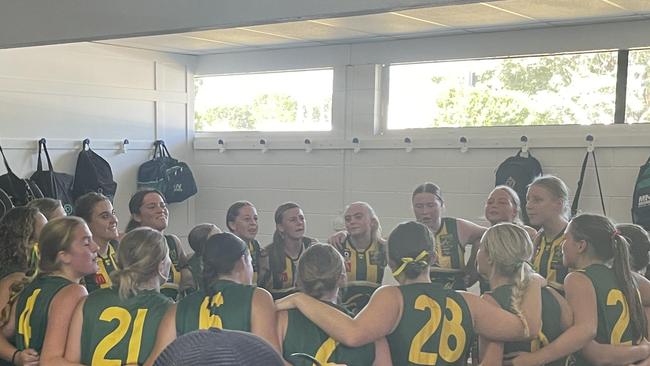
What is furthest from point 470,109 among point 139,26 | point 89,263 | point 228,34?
point 89,263

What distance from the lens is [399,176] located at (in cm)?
610

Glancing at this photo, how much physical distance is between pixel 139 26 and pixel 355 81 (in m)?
3.06

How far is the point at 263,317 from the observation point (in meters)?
2.66

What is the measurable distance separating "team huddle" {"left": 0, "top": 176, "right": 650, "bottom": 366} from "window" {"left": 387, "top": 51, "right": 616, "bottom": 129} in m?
2.26

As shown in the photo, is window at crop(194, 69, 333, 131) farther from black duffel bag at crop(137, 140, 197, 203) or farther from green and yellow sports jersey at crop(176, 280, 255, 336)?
green and yellow sports jersey at crop(176, 280, 255, 336)

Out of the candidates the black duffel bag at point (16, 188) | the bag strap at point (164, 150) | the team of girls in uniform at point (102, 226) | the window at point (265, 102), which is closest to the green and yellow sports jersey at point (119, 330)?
the team of girls in uniform at point (102, 226)

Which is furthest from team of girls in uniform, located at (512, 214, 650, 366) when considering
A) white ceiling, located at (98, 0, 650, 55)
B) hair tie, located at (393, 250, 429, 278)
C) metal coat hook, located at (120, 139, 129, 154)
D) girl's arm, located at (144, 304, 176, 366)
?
metal coat hook, located at (120, 139, 129, 154)

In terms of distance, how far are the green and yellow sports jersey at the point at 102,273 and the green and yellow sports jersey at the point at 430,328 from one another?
1.62 metres

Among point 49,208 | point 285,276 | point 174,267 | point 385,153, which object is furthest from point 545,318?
point 385,153

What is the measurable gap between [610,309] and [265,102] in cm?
455

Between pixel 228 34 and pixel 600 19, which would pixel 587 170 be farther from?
pixel 228 34

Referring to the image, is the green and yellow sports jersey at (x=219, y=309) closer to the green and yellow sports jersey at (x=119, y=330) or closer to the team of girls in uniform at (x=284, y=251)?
the green and yellow sports jersey at (x=119, y=330)

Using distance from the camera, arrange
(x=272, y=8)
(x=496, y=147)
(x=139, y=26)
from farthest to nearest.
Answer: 1. (x=496, y=147)
2. (x=139, y=26)
3. (x=272, y=8)

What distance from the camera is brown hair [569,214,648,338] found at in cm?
292
